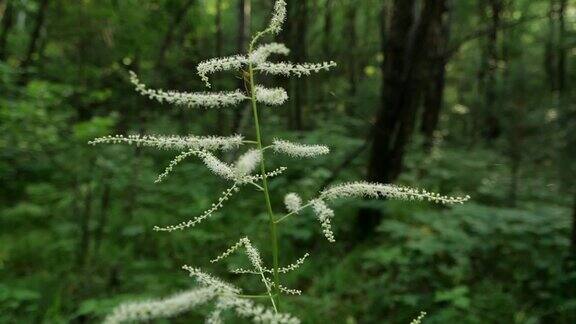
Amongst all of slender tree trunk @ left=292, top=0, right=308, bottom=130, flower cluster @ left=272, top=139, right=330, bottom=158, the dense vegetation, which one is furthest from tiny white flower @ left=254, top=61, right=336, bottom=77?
slender tree trunk @ left=292, top=0, right=308, bottom=130

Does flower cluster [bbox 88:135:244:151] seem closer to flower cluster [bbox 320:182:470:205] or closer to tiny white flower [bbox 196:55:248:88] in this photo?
tiny white flower [bbox 196:55:248:88]

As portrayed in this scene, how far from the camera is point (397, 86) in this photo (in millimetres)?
6297

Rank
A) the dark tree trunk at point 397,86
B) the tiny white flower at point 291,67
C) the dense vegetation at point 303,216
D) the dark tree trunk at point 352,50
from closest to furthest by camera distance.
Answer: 1. the tiny white flower at point 291,67
2. the dense vegetation at point 303,216
3. the dark tree trunk at point 397,86
4. the dark tree trunk at point 352,50

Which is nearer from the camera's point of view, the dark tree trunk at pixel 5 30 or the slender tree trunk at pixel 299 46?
the slender tree trunk at pixel 299 46

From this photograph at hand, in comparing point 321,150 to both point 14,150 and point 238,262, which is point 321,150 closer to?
point 238,262

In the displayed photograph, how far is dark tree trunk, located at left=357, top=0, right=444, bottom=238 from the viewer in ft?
19.8

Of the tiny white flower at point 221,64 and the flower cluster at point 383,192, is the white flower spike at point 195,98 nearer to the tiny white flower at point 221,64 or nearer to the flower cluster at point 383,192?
the tiny white flower at point 221,64

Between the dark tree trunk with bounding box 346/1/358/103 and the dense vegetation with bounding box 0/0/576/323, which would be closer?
the dense vegetation with bounding box 0/0/576/323

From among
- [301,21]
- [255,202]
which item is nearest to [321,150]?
[255,202]

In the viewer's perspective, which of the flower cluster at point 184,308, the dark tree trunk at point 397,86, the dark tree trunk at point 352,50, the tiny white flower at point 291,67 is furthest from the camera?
the dark tree trunk at point 352,50

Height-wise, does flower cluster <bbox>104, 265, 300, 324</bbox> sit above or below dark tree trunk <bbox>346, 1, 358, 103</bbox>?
below

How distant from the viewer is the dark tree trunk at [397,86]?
19.8 ft

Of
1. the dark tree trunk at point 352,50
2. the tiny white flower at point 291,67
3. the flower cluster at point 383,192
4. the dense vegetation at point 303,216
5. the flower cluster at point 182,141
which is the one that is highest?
the dark tree trunk at point 352,50

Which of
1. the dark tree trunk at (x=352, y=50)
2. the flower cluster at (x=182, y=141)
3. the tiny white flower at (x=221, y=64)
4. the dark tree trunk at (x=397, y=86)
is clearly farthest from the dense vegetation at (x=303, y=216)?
the dark tree trunk at (x=352, y=50)
